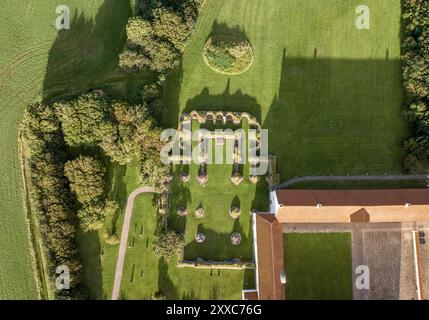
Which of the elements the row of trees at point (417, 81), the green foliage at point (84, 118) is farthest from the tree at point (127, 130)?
the row of trees at point (417, 81)

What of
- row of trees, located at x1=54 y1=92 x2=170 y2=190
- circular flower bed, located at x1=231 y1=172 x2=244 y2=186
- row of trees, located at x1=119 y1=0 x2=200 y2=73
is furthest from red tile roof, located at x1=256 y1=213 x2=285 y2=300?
row of trees, located at x1=119 y1=0 x2=200 y2=73

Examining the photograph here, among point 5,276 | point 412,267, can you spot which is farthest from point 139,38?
point 412,267

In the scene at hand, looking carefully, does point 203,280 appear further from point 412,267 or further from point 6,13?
point 6,13

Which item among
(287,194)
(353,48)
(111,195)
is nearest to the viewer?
(287,194)

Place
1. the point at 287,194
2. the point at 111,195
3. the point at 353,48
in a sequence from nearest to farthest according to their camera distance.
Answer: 1. the point at 287,194
2. the point at 111,195
3. the point at 353,48

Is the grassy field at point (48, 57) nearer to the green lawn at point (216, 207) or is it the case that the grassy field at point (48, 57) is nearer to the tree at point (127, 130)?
the tree at point (127, 130)

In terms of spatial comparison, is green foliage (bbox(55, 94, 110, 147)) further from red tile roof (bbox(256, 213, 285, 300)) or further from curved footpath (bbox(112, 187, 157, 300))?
red tile roof (bbox(256, 213, 285, 300))

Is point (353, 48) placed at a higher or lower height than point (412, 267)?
higher
